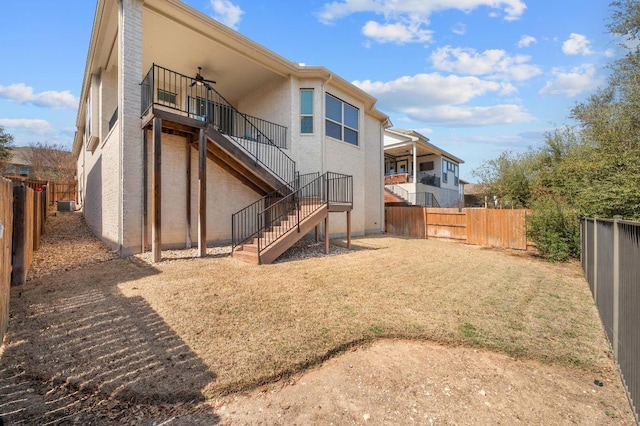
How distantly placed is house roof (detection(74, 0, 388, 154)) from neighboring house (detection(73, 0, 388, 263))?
0.04 metres

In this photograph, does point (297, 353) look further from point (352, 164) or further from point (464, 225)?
point (464, 225)

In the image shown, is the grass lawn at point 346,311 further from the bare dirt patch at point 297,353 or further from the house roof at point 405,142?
the house roof at point 405,142

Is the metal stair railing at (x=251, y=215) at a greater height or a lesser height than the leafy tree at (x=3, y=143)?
lesser

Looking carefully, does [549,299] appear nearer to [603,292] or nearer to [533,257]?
[603,292]

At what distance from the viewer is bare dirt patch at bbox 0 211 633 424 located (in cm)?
246

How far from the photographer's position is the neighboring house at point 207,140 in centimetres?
792

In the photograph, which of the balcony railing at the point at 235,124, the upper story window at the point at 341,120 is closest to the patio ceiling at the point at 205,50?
the balcony railing at the point at 235,124

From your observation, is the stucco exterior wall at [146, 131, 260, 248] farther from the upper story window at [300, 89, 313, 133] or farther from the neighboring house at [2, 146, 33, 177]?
the neighboring house at [2, 146, 33, 177]

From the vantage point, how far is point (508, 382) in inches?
113

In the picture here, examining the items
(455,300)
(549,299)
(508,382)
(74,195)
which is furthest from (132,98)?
(74,195)

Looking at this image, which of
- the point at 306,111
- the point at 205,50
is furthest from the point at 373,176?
the point at 205,50

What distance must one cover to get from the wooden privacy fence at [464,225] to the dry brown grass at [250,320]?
5.03m

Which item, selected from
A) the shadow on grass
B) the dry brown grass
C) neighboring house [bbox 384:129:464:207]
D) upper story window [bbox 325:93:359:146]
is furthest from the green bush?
neighboring house [bbox 384:129:464:207]

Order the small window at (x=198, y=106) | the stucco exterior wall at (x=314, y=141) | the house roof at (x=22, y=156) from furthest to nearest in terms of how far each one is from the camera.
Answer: the house roof at (x=22, y=156) → the small window at (x=198, y=106) → the stucco exterior wall at (x=314, y=141)
